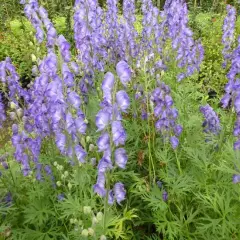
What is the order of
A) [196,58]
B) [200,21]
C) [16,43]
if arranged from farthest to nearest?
1. [200,21]
2. [16,43]
3. [196,58]

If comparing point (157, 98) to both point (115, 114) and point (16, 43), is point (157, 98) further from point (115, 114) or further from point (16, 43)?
point (16, 43)

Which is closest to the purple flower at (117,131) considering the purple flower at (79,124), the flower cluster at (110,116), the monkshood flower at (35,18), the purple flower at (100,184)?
the flower cluster at (110,116)

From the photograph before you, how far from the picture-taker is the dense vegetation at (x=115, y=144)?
6.96ft

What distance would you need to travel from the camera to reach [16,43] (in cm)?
777

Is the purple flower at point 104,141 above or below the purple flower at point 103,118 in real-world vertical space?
below

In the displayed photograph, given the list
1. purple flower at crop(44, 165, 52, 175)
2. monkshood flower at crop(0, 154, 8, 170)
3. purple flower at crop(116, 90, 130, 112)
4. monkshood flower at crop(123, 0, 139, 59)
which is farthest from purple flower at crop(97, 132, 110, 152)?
A: monkshood flower at crop(123, 0, 139, 59)

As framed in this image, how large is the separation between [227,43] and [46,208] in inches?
115

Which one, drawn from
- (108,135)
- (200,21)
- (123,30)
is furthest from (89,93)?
(200,21)

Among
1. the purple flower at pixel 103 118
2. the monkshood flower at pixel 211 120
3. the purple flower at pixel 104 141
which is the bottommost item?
the monkshood flower at pixel 211 120

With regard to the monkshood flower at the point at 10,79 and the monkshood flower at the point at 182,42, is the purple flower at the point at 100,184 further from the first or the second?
the monkshood flower at the point at 182,42

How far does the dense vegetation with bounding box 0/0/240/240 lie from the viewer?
6.96 ft

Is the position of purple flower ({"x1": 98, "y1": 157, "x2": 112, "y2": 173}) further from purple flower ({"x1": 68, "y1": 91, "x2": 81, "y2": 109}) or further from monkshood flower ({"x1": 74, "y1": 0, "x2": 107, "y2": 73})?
monkshood flower ({"x1": 74, "y1": 0, "x2": 107, "y2": 73})

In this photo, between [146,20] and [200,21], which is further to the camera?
[200,21]

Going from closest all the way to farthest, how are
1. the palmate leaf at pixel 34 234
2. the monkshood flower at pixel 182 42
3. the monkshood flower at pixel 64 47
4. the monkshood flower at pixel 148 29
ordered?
the monkshood flower at pixel 64 47 → the palmate leaf at pixel 34 234 → the monkshood flower at pixel 182 42 → the monkshood flower at pixel 148 29
